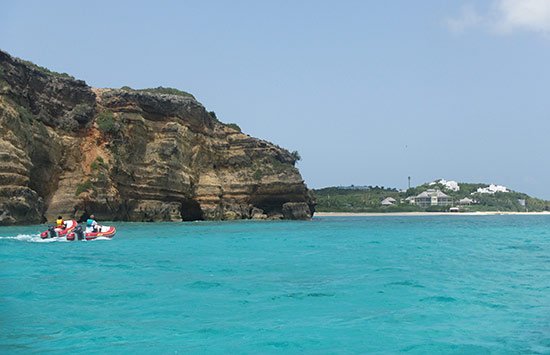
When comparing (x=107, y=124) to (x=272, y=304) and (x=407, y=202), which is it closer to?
(x=272, y=304)

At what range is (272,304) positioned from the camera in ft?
41.4

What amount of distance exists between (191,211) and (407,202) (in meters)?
94.5

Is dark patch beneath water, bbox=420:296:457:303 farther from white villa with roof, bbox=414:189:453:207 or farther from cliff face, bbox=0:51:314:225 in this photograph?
white villa with roof, bbox=414:189:453:207

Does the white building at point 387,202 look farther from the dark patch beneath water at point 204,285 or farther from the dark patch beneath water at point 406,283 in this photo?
the dark patch beneath water at point 204,285

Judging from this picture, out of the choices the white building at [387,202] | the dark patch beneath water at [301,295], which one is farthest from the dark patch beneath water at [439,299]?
the white building at [387,202]

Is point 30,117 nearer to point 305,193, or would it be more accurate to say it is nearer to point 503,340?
point 305,193

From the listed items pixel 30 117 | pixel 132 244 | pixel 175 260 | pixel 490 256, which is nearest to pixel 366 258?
pixel 490 256

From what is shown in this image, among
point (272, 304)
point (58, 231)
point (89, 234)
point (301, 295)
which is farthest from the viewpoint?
point (89, 234)

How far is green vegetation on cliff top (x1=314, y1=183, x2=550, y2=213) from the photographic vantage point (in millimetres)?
131000

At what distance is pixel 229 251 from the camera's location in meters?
26.0

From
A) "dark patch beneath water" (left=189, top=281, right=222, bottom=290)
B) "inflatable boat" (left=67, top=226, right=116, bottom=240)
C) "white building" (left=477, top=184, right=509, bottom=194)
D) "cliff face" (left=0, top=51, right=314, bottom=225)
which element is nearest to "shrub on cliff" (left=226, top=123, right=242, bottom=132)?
"cliff face" (left=0, top=51, right=314, bottom=225)

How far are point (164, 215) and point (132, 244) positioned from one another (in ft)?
99.1

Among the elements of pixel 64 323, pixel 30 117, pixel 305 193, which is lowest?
pixel 64 323

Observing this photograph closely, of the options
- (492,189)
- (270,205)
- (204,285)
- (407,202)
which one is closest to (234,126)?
(270,205)
